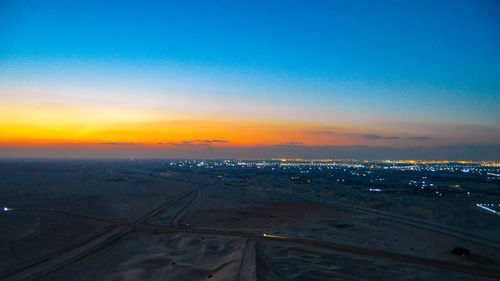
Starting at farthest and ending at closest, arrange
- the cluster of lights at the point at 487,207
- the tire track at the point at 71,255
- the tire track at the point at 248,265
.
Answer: the cluster of lights at the point at 487,207 → the tire track at the point at 71,255 → the tire track at the point at 248,265

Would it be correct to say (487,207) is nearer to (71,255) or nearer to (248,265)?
(248,265)

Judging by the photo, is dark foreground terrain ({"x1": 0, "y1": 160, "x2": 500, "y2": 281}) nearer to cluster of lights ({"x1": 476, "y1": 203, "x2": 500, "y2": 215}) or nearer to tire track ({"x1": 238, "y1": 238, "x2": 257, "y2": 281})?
tire track ({"x1": 238, "y1": 238, "x2": 257, "y2": 281})

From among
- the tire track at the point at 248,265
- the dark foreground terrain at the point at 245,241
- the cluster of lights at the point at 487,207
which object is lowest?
the cluster of lights at the point at 487,207

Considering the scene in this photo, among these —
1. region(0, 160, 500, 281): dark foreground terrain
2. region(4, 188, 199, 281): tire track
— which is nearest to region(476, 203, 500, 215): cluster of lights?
region(0, 160, 500, 281): dark foreground terrain

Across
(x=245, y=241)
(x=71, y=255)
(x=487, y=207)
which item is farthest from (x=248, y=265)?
(x=487, y=207)

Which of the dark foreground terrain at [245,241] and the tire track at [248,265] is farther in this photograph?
the dark foreground terrain at [245,241]

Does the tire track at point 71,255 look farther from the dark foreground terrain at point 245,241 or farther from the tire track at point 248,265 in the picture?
the tire track at point 248,265

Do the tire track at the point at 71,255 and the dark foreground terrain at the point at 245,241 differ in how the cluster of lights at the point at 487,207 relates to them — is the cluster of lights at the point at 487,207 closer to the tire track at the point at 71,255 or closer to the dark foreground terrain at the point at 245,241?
the dark foreground terrain at the point at 245,241

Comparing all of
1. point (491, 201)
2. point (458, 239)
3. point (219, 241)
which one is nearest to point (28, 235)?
point (219, 241)

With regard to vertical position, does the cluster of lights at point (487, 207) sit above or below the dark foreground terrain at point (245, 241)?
below

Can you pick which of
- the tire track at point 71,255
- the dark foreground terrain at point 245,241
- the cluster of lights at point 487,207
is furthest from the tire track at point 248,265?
the cluster of lights at point 487,207

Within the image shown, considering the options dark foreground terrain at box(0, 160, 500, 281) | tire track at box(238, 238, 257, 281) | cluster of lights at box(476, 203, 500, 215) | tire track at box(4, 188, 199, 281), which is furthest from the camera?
cluster of lights at box(476, 203, 500, 215)

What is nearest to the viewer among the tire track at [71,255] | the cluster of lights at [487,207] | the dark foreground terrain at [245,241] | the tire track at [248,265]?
the tire track at [248,265]
